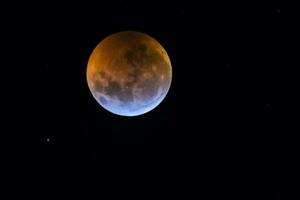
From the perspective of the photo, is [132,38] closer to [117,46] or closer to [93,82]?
[117,46]

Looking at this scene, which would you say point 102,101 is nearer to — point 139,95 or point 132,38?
point 139,95

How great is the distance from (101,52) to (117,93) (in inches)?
44.2

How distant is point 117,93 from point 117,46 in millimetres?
1178

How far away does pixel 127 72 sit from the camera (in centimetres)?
1127

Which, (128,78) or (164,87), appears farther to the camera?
(164,87)

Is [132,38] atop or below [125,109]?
atop

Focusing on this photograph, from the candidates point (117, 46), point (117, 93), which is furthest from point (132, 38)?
point (117, 93)

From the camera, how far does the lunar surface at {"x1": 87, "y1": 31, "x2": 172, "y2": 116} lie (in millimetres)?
11305

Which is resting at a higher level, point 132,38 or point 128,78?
point 132,38

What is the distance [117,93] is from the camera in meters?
11.5

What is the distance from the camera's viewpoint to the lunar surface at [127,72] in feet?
37.1

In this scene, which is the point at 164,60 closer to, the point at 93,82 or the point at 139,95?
the point at 139,95

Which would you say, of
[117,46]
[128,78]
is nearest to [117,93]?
[128,78]

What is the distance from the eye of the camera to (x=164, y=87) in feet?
39.6
